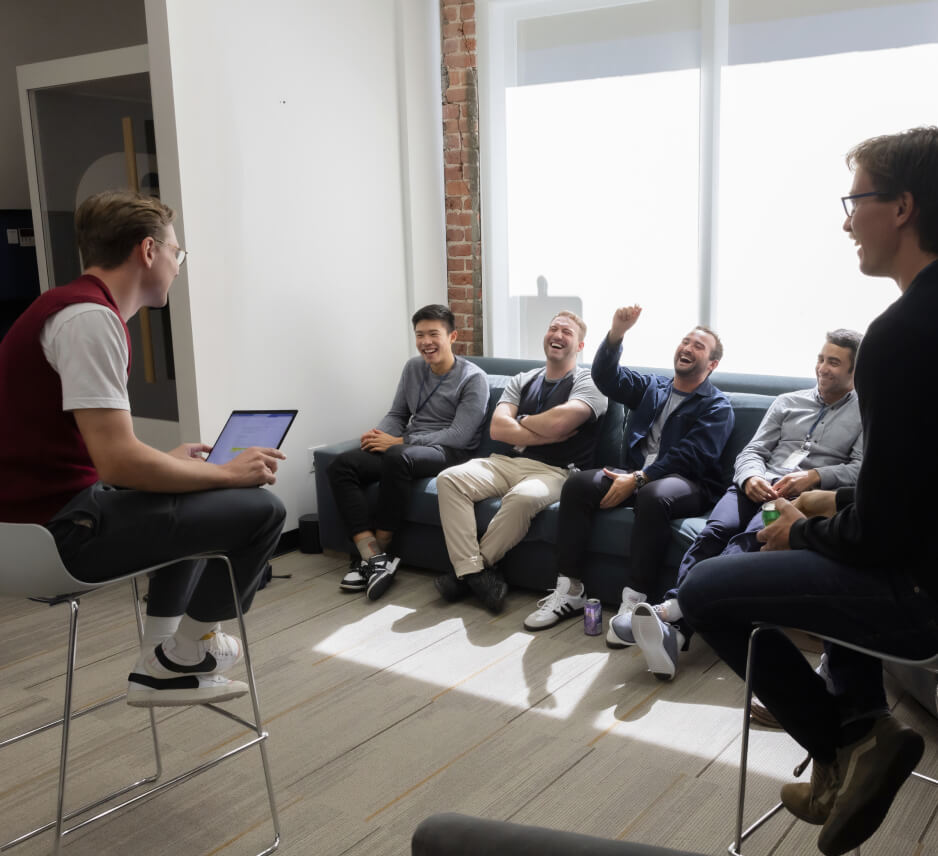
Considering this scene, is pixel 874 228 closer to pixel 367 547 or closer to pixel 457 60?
pixel 367 547

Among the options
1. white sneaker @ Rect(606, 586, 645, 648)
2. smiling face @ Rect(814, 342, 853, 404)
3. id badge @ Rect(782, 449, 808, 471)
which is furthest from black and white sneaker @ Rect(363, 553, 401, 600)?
smiling face @ Rect(814, 342, 853, 404)

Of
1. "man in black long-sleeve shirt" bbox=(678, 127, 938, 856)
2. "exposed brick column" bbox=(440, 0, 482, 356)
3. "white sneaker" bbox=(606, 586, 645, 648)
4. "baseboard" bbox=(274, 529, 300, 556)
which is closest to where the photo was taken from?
"man in black long-sleeve shirt" bbox=(678, 127, 938, 856)

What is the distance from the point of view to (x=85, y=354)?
189cm

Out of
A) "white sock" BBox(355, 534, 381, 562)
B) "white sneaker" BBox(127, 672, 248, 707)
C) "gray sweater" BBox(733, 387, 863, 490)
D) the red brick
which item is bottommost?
"white sock" BBox(355, 534, 381, 562)

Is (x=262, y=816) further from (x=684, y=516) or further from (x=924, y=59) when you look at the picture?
(x=924, y=59)

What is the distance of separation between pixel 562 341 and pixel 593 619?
128 cm

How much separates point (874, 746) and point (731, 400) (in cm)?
234

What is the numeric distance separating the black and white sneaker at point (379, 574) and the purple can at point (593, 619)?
0.91 m

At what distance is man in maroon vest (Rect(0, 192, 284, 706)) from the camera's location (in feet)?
6.28

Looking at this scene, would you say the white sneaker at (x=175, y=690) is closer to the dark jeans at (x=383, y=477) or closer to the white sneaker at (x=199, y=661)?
the white sneaker at (x=199, y=661)

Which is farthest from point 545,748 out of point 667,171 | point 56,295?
point 667,171

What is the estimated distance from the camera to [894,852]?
7.11 feet

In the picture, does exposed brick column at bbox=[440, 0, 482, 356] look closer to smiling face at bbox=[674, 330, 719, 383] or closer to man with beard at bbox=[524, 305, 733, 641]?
man with beard at bbox=[524, 305, 733, 641]

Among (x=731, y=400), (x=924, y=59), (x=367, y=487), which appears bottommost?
(x=367, y=487)
